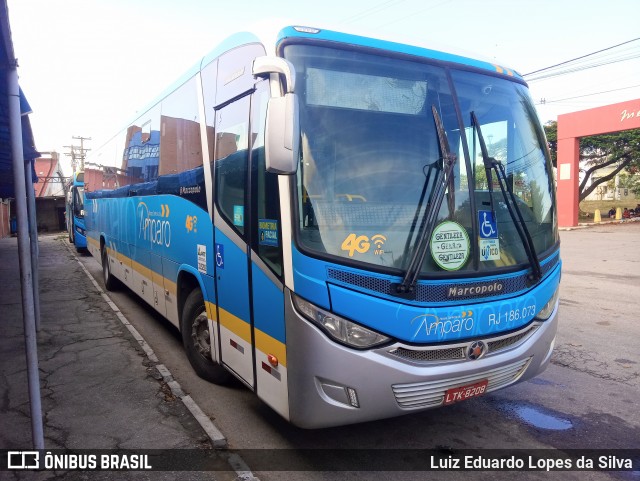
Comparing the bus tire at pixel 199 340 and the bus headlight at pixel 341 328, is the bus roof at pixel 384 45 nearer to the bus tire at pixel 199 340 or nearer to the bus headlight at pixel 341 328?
the bus headlight at pixel 341 328

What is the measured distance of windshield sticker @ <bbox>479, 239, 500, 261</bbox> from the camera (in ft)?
11.0

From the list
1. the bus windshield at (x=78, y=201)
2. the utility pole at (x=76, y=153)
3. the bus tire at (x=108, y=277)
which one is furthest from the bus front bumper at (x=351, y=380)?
the utility pole at (x=76, y=153)

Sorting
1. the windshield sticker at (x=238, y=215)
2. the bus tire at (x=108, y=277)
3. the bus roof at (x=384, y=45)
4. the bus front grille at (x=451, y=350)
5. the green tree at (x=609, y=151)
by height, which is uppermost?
the green tree at (x=609, y=151)

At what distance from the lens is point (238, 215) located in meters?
3.75

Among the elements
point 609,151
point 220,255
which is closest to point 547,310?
point 220,255

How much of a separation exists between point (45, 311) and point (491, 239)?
797 cm

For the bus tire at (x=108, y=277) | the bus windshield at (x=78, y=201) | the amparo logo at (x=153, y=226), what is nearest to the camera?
the amparo logo at (x=153, y=226)

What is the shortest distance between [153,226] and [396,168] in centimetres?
400

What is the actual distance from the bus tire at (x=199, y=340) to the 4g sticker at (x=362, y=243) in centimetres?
212

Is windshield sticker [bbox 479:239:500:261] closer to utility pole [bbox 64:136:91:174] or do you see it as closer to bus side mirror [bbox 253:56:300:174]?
bus side mirror [bbox 253:56:300:174]

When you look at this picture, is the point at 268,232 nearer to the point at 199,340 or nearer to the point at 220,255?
the point at 220,255

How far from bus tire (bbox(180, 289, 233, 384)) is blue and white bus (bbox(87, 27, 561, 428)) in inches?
25.7

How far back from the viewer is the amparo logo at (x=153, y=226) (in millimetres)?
5672

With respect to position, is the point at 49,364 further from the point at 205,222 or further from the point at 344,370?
the point at 344,370
